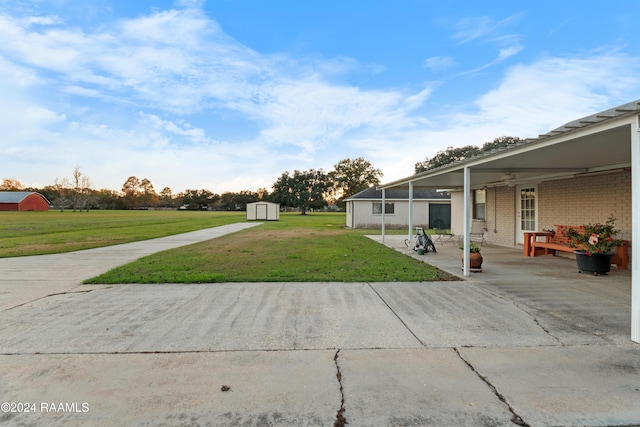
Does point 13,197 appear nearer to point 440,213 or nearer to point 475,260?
point 440,213

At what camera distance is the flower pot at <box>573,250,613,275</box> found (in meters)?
6.96

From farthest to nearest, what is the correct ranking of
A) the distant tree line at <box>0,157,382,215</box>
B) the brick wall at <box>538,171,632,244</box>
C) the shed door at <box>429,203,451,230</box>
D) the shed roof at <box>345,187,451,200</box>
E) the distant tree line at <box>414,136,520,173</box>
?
the distant tree line at <box>0,157,382,215</box> < the distant tree line at <box>414,136,520,173</box> < the shed door at <box>429,203,451,230</box> < the shed roof at <box>345,187,451,200</box> < the brick wall at <box>538,171,632,244</box>

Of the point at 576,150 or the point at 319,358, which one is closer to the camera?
the point at 319,358

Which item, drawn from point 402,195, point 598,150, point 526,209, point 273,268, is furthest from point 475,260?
point 402,195

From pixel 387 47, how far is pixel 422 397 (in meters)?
14.5

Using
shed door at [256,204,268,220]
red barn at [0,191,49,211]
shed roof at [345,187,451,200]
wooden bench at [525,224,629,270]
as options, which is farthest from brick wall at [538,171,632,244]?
red barn at [0,191,49,211]

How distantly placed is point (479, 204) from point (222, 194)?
291 ft

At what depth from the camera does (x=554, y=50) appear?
491 inches

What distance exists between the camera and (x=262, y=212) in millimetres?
40094

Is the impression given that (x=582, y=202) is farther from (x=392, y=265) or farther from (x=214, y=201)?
(x=214, y=201)

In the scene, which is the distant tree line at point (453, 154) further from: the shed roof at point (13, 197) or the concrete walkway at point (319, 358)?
the shed roof at point (13, 197)

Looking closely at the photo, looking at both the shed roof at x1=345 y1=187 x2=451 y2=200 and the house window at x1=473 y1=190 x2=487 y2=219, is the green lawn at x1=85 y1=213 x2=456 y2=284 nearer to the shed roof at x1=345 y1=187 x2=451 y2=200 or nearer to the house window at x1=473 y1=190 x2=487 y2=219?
the house window at x1=473 y1=190 x2=487 y2=219

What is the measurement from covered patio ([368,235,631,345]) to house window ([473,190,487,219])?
512cm

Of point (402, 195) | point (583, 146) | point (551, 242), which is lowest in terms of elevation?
point (551, 242)
